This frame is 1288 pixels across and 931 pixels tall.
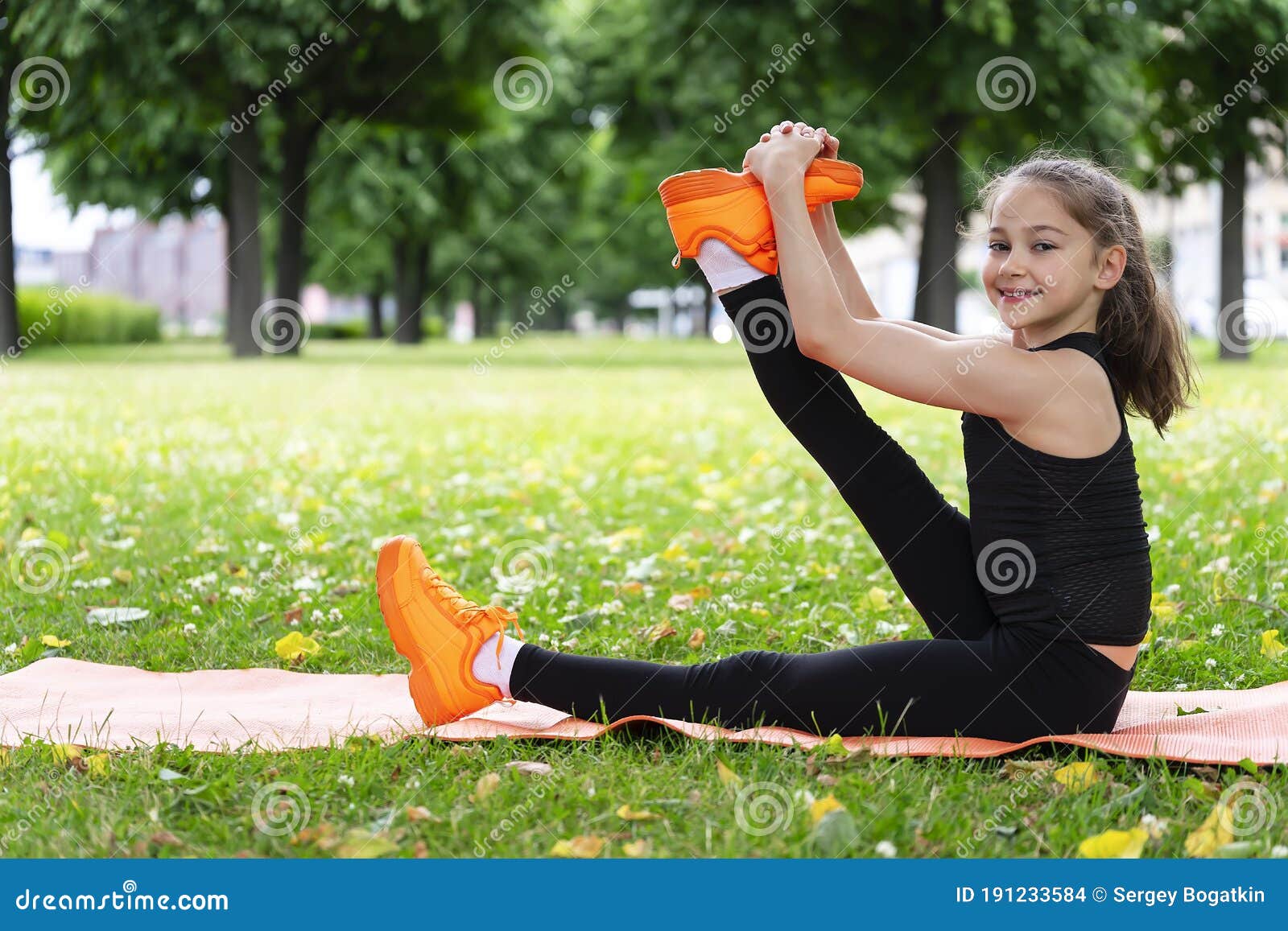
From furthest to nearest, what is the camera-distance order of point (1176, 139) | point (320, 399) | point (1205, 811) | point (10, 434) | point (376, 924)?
point (1176, 139) → point (320, 399) → point (10, 434) → point (1205, 811) → point (376, 924)

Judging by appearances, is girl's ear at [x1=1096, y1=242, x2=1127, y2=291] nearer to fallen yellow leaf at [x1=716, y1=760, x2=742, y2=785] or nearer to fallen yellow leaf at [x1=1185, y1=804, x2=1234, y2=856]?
fallen yellow leaf at [x1=1185, y1=804, x2=1234, y2=856]

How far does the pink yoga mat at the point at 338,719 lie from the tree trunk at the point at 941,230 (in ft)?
42.9

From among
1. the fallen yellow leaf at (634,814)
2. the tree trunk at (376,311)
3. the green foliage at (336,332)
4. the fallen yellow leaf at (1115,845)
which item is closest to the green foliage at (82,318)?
the green foliage at (336,332)

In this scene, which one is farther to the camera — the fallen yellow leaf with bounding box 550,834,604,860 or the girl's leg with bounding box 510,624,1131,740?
the girl's leg with bounding box 510,624,1131,740

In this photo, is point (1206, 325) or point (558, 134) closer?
point (558, 134)

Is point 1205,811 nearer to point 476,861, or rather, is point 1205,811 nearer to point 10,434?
point 476,861

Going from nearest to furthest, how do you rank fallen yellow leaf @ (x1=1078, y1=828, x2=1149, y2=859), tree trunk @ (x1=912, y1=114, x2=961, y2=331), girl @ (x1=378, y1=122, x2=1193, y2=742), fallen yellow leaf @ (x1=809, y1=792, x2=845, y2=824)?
fallen yellow leaf @ (x1=1078, y1=828, x2=1149, y2=859) → fallen yellow leaf @ (x1=809, y1=792, x2=845, y2=824) → girl @ (x1=378, y1=122, x2=1193, y2=742) → tree trunk @ (x1=912, y1=114, x2=961, y2=331)

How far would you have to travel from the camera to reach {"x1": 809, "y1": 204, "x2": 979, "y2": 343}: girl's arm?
2.92 meters

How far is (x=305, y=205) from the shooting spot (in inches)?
981

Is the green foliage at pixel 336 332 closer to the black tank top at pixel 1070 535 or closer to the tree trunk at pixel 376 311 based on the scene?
the tree trunk at pixel 376 311

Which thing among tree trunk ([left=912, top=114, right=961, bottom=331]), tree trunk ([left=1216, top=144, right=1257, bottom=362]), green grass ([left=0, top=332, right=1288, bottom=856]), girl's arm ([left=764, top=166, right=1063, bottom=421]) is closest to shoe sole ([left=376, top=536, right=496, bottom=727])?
green grass ([left=0, top=332, right=1288, bottom=856])

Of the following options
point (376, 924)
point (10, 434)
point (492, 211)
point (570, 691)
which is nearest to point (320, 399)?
point (10, 434)

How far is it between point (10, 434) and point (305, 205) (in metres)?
17.4

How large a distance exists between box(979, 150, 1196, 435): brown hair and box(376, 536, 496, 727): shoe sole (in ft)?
5.21
